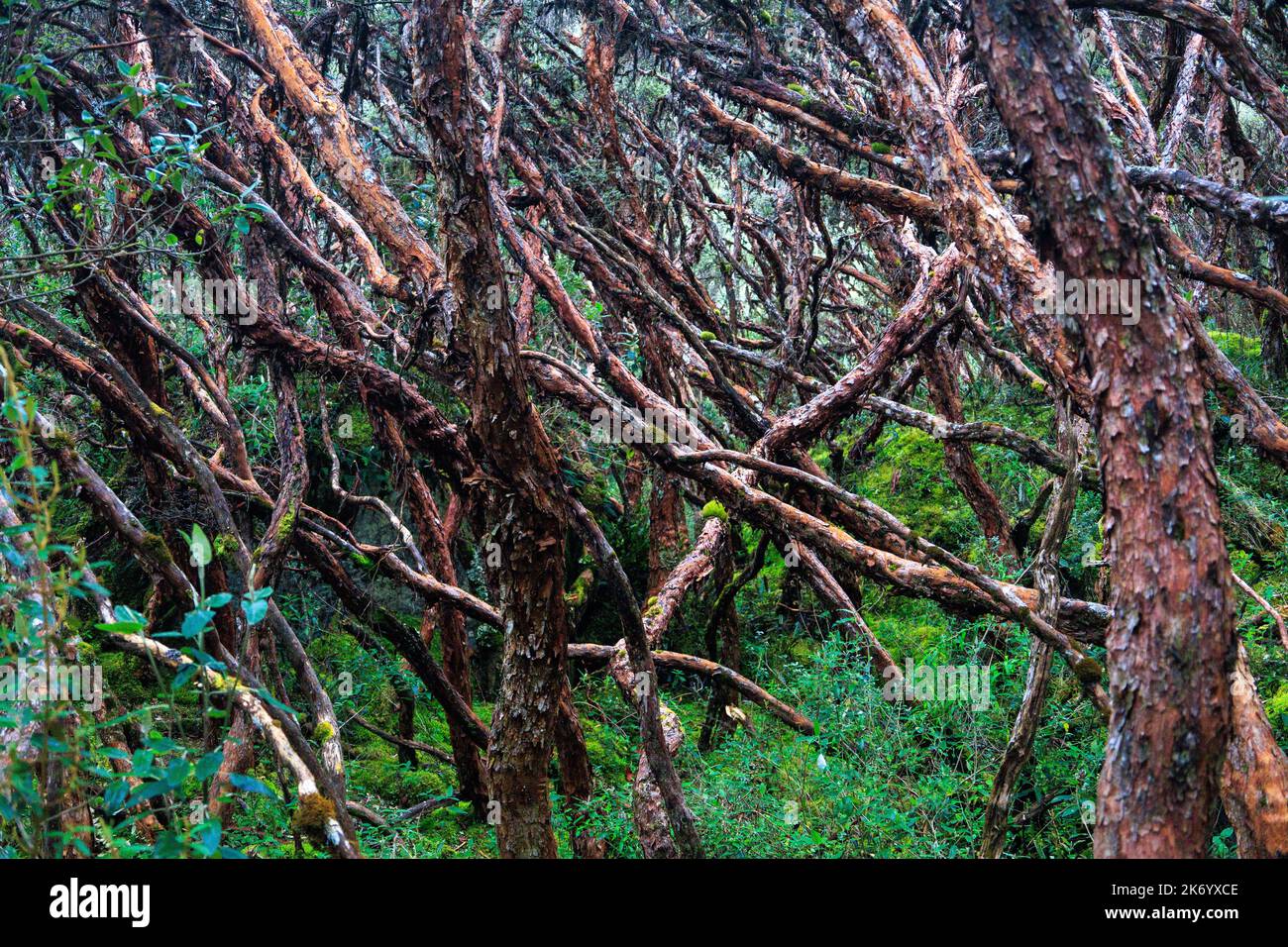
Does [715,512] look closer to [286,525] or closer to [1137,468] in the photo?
[286,525]

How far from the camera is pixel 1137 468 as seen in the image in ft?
8.13

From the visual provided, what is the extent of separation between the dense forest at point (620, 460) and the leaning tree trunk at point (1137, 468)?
10 millimetres

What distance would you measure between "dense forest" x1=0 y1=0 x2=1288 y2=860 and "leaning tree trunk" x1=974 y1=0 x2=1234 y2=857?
0.03 feet

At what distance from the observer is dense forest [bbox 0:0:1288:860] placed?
8.29 feet

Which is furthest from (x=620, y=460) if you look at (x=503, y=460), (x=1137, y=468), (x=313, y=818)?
(x=1137, y=468)

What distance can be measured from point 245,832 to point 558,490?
9.56 feet

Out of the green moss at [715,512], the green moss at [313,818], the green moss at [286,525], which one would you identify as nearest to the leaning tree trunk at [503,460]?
the green moss at [313,818]

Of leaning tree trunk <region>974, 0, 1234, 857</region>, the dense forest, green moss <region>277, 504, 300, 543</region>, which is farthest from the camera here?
green moss <region>277, 504, 300, 543</region>

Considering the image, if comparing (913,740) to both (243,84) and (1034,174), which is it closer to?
(1034,174)

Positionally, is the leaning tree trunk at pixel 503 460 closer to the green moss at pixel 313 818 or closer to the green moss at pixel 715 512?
the green moss at pixel 313 818

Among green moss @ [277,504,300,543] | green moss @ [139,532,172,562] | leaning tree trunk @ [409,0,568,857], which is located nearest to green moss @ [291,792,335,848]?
leaning tree trunk @ [409,0,568,857]

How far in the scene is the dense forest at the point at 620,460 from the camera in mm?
2527

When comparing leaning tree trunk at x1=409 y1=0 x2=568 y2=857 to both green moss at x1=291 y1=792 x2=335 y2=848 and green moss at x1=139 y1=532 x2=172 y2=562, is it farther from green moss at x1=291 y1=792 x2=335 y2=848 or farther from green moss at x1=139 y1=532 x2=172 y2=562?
green moss at x1=139 y1=532 x2=172 y2=562

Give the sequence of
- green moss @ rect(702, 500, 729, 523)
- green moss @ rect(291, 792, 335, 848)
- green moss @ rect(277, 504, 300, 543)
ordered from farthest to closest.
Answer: green moss @ rect(702, 500, 729, 523) → green moss @ rect(277, 504, 300, 543) → green moss @ rect(291, 792, 335, 848)
